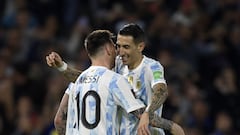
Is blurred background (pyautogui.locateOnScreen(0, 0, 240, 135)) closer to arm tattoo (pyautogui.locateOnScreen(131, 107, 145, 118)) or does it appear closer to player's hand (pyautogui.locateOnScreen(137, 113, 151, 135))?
arm tattoo (pyautogui.locateOnScreen(131, 107, 145, 118))

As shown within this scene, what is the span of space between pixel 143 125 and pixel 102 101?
0.48 m

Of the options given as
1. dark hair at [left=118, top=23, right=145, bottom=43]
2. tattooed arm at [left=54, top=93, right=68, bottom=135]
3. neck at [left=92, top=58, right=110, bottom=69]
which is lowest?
tattooed arm at [left=54, top=93, right=68, bottom=135]

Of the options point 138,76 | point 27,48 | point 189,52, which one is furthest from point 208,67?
point 138,76

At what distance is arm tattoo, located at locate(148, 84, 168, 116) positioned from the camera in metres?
10.1

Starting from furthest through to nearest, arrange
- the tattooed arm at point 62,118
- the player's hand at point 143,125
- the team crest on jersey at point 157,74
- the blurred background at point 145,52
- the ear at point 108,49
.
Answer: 1. the blurred background at point 145,52
2. the tattooed arm at point 62,118
3. the team crest on jersey at point 157,74
4. the ear at point 108,49
5. the player's hand at point 143,125

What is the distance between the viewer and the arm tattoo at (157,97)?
10.1 metres

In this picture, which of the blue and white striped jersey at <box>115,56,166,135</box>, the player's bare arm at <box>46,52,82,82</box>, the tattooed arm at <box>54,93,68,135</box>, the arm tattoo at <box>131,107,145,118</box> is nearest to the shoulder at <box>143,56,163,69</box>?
the blue and white striped jersey at <box>115,56,166,135</box>

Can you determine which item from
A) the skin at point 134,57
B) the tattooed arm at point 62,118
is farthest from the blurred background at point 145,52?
the skin at point 134,57

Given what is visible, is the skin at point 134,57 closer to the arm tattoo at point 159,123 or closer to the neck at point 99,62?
the arm tattoo at point 159,123

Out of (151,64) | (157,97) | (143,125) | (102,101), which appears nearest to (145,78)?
(151,64)

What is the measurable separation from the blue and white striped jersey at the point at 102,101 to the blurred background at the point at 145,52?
16.5ft

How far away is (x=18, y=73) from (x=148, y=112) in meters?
7.56

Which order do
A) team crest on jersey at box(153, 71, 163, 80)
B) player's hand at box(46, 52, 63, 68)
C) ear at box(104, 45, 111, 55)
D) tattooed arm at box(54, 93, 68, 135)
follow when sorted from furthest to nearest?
1. tattooed arm at box(54, 93, 68, 135)
2. player's hand at box(46, 52, 63, 68)
3. team crest on jersey at box(153, 71, 163, 80)
4. ear at box(104, 45, 111, 55)

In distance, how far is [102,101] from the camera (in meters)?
10.1
